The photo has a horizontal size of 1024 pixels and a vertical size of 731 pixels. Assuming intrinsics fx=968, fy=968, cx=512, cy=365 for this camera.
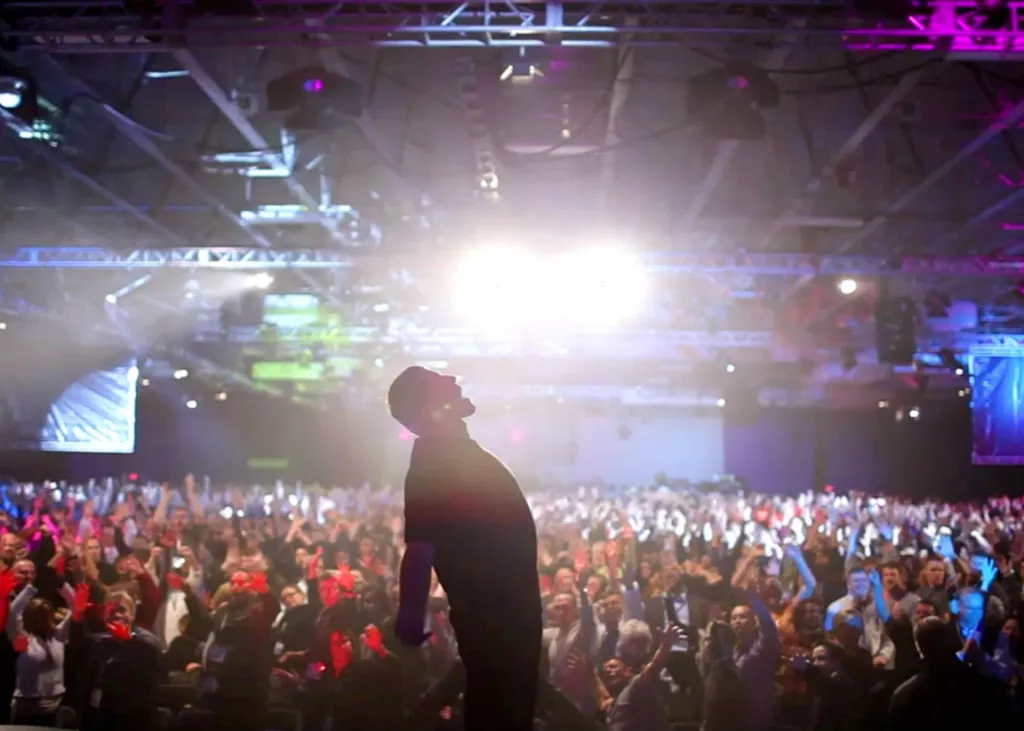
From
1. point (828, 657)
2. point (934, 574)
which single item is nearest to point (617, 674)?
point (828, 657)

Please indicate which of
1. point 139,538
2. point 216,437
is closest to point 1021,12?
point 139,538

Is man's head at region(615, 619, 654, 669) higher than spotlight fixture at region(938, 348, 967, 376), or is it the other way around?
spotlight fixture at region(938, 348, 967, 376)

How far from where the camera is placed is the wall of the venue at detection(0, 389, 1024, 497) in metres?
17.6

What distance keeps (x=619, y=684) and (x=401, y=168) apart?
166 inches

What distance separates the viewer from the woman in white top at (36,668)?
17.6 feet

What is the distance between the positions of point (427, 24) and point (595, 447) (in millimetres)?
17827

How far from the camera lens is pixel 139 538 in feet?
25.1

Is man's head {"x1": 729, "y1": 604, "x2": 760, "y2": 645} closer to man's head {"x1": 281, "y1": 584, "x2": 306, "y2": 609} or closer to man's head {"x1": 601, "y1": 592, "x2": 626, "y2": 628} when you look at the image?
man's head {"x1": 601, "y1": 592, "x2": 626, "y2": 628}

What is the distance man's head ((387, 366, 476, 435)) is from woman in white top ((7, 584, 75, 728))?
3827 mm

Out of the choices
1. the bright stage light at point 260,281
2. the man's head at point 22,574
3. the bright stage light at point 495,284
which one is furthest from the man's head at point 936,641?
the bright stage light at point 260,281

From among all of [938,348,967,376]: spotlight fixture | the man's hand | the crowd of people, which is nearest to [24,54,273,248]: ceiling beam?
the crowd of people

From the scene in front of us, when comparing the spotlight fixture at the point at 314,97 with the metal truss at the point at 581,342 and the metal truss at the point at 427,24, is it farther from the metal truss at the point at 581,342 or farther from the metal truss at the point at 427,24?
the metal truss at the point at 581,342

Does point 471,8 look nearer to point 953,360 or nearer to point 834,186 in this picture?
point 834,186

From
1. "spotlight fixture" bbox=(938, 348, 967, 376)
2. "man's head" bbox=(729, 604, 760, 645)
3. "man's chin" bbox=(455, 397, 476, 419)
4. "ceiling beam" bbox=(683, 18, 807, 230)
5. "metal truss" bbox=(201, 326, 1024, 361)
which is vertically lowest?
"man's head" bbox=(729, 604, 760, 645)
